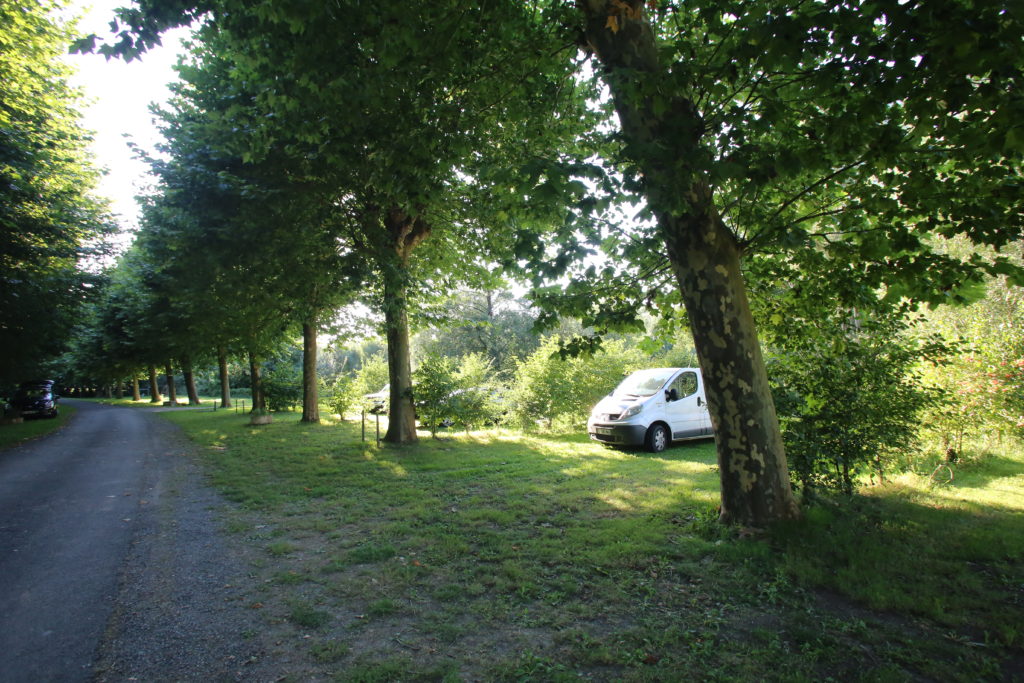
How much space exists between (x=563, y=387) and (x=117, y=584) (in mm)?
11317

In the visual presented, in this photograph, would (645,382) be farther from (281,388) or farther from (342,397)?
(281,388)

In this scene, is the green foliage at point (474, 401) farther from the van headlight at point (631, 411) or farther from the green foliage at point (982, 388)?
the green foliage at point (982, 388)

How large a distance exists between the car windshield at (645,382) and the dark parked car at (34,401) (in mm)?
25236

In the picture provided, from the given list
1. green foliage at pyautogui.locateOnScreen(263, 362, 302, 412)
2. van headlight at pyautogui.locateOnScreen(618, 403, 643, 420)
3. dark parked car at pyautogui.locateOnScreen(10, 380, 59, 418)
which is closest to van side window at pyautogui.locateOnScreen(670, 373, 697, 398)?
van headlight at pyautogui.locateOnScreen(618, 403, 643, 420)

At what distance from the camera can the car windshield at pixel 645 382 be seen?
11359mm

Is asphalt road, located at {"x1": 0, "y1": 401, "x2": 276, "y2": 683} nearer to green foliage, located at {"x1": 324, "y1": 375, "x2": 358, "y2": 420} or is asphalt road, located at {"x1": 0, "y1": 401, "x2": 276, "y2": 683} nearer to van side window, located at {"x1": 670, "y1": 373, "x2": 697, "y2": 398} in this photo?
van side window, located at {"x1": 670, "y1": 373, "x2": 697, "y2": 398}

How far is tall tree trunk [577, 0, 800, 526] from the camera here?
454 cm

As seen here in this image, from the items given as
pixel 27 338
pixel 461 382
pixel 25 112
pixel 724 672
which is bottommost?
pixel 724 672

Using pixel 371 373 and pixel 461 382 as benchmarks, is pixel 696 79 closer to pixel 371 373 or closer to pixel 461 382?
pixel 461 382

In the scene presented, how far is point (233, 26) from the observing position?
212 inches

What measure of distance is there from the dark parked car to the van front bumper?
81.8 feet

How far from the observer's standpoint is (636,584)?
4.02 m

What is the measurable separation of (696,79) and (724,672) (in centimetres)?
407

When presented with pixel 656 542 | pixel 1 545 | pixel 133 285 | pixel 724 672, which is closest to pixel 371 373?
pixel 133 285
